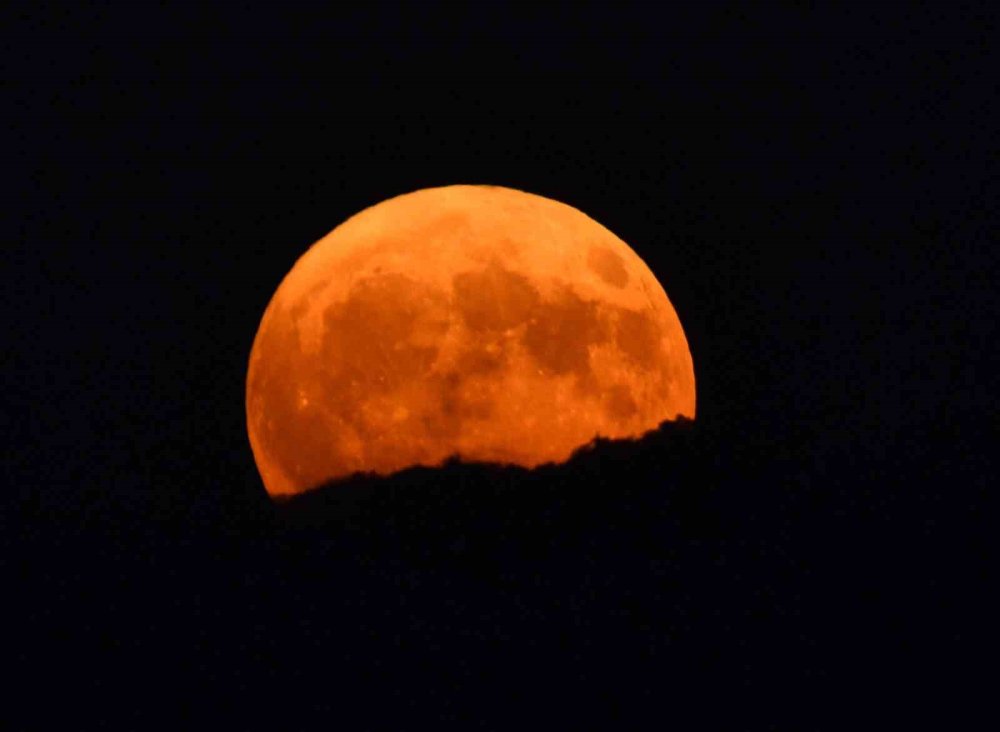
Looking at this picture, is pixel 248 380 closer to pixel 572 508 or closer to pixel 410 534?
pixel 410 534

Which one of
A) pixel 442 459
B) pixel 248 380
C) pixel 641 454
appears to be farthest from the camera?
pixel 248 380

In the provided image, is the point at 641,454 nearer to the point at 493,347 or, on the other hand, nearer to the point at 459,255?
the point at 493,347

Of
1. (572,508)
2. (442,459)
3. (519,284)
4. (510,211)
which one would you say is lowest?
(572,508)

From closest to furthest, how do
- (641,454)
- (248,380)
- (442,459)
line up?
(442,459)
(641,454)
(248,380)

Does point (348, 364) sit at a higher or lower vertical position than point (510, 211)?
lower

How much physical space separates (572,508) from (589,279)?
87cm

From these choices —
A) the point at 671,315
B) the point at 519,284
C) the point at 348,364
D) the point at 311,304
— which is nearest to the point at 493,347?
the point at 519,284

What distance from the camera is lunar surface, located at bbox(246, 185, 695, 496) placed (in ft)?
11.5

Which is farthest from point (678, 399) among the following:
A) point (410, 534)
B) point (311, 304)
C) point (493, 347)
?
point (311, 304)

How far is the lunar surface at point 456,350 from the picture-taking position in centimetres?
351

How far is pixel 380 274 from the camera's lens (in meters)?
3.71

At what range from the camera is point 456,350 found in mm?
3510

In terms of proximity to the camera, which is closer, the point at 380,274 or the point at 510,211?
the point at 380,274

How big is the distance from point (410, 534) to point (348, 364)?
644 mm
